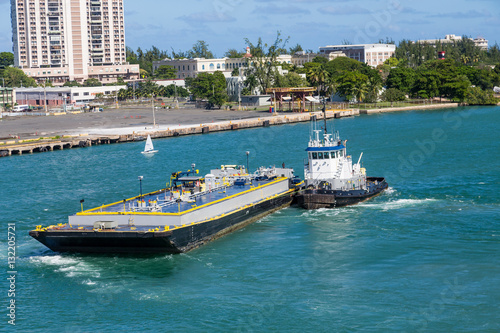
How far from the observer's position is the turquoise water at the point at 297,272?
102ft

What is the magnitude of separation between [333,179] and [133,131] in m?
68.7

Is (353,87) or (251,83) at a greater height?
(251,83)

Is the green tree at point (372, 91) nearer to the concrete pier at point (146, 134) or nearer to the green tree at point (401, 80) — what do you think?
the green tree at point (401, 80)

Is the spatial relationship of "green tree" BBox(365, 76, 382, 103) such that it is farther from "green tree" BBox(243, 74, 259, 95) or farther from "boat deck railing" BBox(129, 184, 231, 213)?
"boat deck railing" BBox(129, 184, 231, 213)

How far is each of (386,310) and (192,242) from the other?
13.1m

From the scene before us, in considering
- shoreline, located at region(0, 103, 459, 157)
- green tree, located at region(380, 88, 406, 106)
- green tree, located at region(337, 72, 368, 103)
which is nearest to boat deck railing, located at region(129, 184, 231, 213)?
shoreline, located at region(0, 103, 459, 157)

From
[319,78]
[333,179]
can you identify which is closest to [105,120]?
[319,78]

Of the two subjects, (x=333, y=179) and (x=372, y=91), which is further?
(x=372, y=91)

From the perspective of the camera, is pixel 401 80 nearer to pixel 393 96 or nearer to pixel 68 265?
pixel 393 96

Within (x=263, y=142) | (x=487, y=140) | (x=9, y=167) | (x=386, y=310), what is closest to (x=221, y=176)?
(x=386, y=310)

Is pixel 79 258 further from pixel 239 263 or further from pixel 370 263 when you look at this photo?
pixel 370 263

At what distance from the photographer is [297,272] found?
36.6 meters

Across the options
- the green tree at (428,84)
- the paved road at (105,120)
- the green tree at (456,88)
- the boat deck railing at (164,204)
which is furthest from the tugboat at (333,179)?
the green tree at (428,84)

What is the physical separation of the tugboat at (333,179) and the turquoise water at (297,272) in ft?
3.05
